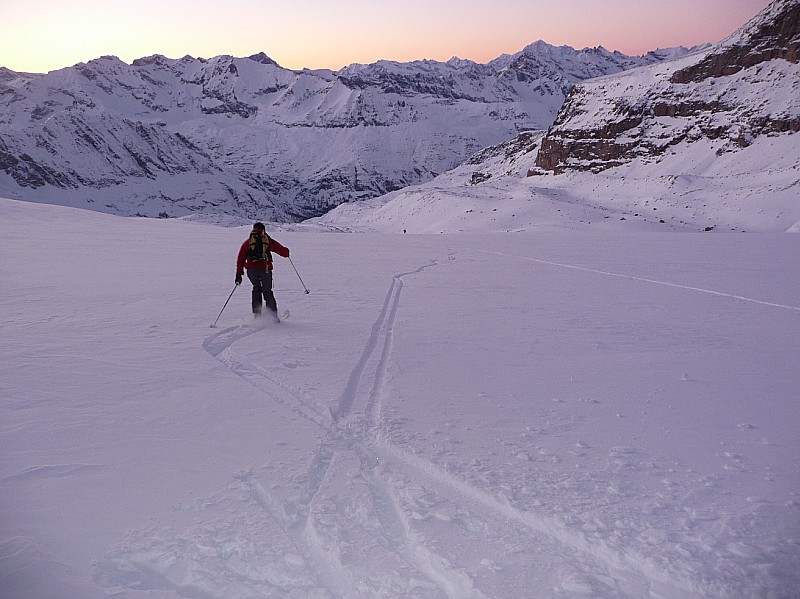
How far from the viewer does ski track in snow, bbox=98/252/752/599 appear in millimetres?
3010

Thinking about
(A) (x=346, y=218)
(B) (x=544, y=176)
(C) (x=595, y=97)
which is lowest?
(A) (x=346, y=218)

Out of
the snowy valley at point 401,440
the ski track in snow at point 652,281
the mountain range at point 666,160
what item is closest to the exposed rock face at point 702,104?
the mountain range at point 666,160

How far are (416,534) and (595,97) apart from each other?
433 ft

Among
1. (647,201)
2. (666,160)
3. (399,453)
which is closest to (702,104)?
(666,160)

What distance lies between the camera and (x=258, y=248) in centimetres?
982

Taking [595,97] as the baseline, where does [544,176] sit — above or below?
below

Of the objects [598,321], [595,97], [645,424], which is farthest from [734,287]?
[595,97]

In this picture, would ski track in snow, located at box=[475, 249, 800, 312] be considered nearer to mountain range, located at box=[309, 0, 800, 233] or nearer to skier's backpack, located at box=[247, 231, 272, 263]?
Result: skier's backpack, located at box=[247, 231, 272, 263]

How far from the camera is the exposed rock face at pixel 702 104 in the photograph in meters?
86.9

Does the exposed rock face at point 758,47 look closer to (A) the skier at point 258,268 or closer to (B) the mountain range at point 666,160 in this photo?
(B) the mountain range at point 666,160

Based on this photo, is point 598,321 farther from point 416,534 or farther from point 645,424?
point 416,534

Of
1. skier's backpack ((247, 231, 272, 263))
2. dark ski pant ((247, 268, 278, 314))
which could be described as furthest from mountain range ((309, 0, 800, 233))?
dark ski pant ((247, 268, 278, 314))

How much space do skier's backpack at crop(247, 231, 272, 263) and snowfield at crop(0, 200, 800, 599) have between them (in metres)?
1.09

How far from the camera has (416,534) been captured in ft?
11.2
